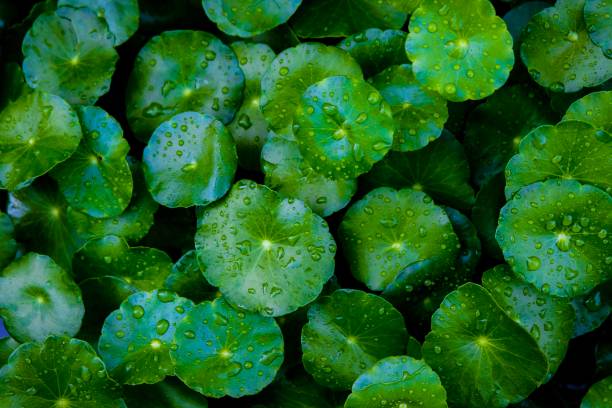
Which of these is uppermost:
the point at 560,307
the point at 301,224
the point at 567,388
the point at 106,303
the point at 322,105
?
the point at 322,105

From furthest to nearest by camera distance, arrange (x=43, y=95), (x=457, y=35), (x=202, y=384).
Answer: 1. (x=43, y=95)
2. (x=457, y=35)
3. (x=202, y=384)

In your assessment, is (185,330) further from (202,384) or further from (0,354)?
(0,354)

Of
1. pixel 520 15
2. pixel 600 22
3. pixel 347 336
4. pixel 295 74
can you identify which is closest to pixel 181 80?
pixel 295 74

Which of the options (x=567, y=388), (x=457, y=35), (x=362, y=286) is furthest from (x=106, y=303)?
(x=567, y=388)

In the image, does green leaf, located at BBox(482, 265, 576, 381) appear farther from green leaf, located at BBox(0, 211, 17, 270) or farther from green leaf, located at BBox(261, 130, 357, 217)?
green leaf, located at BBox(0, 211, 17, 270)

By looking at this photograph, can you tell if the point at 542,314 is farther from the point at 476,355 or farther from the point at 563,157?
the point at 563,157

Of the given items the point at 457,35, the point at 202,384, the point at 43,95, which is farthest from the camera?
the point at 43,95
